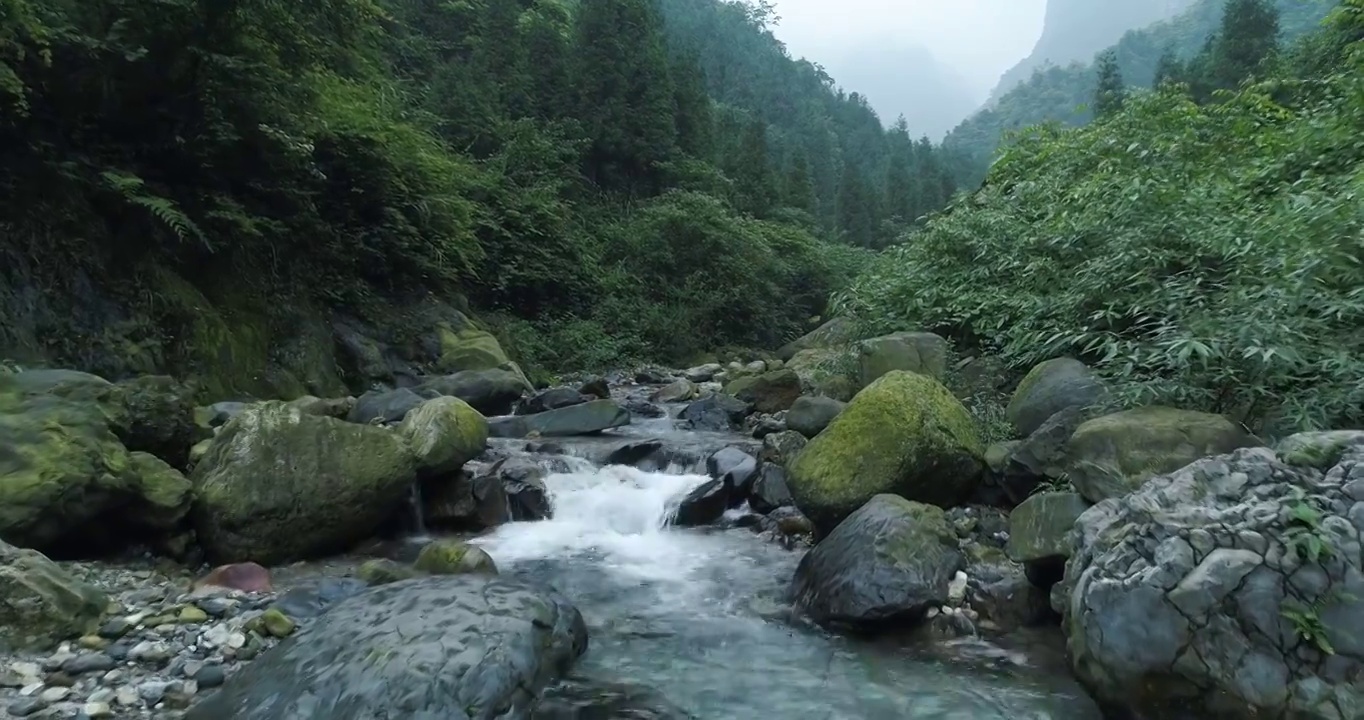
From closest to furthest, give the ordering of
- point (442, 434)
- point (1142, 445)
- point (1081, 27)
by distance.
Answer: point (1142, 445) → point (442, 434) → point (1081, 27)

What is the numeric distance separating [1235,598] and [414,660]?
12.5ft

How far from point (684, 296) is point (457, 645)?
19.0 m

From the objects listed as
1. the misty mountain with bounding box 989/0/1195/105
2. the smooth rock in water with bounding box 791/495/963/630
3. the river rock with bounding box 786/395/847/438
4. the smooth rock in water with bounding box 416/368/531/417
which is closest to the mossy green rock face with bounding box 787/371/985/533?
the smooth rock in water with bounding box 791/495/963/630

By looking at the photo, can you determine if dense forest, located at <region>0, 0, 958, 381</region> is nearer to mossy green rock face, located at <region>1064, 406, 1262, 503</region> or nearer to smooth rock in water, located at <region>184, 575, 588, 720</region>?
smooth rock in water, located at <region>184, 575, 588, 720</region>

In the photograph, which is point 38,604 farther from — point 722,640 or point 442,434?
point 722,640

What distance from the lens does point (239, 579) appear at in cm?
575

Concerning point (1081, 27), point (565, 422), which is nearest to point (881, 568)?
point (565, 422)

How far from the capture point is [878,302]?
38.9 ft

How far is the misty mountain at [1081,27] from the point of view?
157 metres

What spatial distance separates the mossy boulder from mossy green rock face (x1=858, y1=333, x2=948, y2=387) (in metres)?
3.02

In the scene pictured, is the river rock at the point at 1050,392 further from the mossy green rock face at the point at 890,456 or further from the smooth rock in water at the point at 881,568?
the smooth rock in water at the point at 881,568

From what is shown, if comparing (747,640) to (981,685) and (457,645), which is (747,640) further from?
(457,645)

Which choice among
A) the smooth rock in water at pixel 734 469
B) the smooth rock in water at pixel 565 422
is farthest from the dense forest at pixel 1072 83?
the smooth rock in water at pixel 734 469

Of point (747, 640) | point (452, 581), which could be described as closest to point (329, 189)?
point (452, 581)
